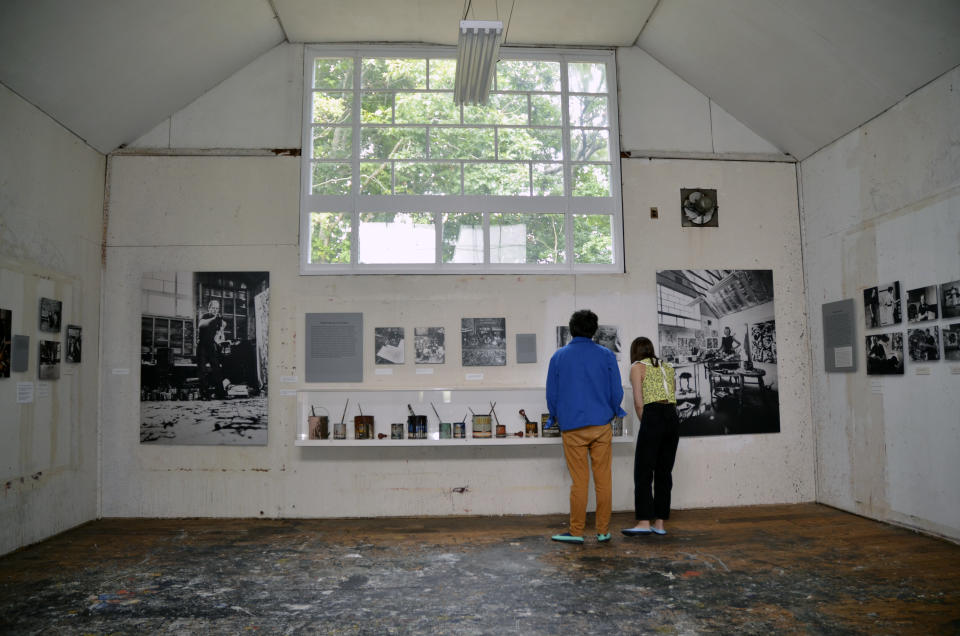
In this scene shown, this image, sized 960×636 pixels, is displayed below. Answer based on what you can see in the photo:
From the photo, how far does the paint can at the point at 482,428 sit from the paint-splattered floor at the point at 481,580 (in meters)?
0.80

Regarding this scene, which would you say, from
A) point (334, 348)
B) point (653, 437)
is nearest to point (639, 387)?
point (653, 437)

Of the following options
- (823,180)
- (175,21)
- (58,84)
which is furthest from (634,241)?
(58,84)

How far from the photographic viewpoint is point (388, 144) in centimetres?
684

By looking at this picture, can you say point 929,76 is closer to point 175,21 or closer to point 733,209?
point 733,209

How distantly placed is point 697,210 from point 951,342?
2.61m

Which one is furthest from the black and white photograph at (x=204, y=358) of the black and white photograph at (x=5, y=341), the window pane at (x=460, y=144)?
the window pane at (x=460, y=144)

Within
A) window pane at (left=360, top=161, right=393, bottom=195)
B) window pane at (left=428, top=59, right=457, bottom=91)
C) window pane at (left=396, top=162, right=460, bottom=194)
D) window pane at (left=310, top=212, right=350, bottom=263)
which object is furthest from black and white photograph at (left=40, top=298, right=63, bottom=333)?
window pane at (left=428, top=59, right=457, bottom=91)

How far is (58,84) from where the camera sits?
538 centimetres

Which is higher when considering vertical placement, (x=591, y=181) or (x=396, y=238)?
(x=591, y=181)

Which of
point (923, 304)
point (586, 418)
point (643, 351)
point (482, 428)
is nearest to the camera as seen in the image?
point (586, 418)

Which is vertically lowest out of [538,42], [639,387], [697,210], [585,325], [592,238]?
[639,387]

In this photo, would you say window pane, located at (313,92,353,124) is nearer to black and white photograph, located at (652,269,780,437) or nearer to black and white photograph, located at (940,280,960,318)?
black and white photograph, located at (652,269,780,437)

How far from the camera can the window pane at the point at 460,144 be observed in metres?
6.86

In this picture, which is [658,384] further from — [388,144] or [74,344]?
[74,344]
